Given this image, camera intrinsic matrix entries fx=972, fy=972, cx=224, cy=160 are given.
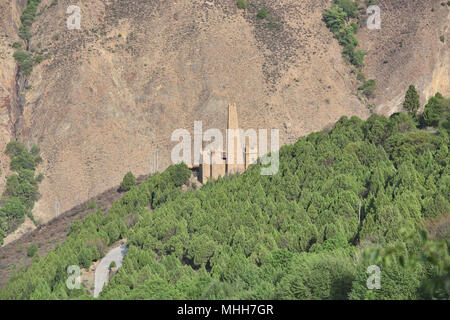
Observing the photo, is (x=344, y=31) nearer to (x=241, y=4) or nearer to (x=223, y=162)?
(x=241, y=4)

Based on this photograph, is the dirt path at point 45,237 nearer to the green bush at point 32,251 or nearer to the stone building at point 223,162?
the green bush at point 32,251

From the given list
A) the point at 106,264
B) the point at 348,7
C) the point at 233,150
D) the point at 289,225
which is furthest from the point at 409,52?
the point at 106,264

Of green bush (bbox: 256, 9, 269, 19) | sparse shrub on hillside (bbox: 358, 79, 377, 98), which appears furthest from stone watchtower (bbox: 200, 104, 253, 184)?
green bush (bbox: 256, 9, 269, 19)

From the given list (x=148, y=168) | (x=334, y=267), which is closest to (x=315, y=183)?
(x=334, y=267)

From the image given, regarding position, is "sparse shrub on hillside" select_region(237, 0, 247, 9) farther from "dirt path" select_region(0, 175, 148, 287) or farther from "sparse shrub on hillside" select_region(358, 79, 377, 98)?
"dirt path" select_region(0, 175, 148, 287)

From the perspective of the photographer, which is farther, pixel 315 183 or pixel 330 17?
pixel 330 17
